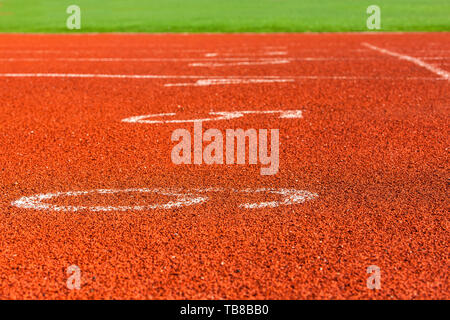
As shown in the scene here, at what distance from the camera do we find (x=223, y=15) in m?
27.7

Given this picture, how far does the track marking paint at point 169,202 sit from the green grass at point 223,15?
56.8 ft

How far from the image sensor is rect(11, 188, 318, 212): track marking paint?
4.57 meters

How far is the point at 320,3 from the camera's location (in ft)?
108

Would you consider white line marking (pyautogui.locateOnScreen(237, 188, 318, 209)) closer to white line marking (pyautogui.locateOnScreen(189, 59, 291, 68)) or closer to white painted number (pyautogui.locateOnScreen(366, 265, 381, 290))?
white painted number (pyautogui.locateOnScreen(366, 265, 381, 290))

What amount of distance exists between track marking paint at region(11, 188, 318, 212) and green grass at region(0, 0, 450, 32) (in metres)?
17.3

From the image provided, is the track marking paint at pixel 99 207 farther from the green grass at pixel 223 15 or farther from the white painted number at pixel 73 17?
the white painted number at pixel 73 17

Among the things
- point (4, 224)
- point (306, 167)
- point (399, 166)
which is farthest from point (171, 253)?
point (399, 166)

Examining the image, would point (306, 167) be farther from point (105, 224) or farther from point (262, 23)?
point (262, 23)

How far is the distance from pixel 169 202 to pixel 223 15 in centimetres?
2389

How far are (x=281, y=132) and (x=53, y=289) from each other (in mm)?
3840

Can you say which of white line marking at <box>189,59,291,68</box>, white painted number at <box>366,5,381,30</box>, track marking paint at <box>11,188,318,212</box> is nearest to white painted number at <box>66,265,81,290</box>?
track marking paint at <box>11,188,318,212</box>

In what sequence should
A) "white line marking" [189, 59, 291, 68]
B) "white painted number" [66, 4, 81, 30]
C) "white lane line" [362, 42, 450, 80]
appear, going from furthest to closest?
"white painted number" [66, 4, 81, 30], "white line marking" [189, 59, 291, 68], "white lane line" [362, 42, 450, 80]

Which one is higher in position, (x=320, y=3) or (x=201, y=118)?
(x=320, y=3)
